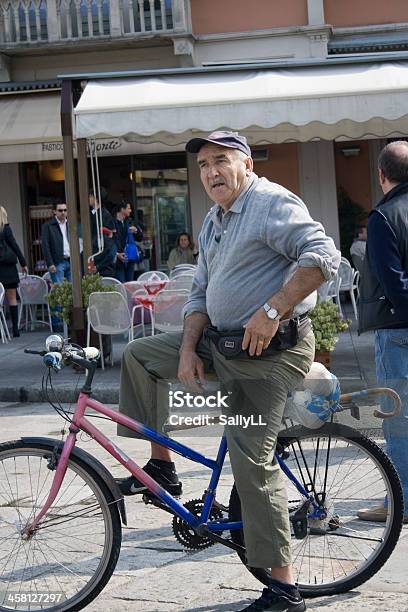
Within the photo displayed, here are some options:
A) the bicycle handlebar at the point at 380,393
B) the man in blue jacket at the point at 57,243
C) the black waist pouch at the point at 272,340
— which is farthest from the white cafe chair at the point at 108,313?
the black waist pouch at the point at 272,340

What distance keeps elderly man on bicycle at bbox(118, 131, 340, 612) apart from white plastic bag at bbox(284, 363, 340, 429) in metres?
0.10

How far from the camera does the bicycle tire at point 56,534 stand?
12.9ft

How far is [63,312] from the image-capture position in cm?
1145

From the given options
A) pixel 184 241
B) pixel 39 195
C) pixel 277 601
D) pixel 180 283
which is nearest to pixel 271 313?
pixel 277 601

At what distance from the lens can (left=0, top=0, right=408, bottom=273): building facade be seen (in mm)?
18266

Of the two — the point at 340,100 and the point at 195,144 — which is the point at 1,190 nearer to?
the point at 340,100

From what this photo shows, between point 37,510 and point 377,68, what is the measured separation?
8283mm

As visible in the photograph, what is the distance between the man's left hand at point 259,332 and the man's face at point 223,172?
47cm

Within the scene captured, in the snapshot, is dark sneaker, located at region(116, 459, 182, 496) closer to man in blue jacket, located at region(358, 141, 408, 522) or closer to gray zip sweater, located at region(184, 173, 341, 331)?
gray zip sweater, located at region(184, 173, 341, 331)

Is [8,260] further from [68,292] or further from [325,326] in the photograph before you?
[325,326]

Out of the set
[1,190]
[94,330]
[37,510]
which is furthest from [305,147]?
[37,510]

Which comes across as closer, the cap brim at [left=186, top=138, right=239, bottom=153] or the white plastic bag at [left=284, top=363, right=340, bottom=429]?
the cap brim at [left=186, top=138, right=239, bottom=153]

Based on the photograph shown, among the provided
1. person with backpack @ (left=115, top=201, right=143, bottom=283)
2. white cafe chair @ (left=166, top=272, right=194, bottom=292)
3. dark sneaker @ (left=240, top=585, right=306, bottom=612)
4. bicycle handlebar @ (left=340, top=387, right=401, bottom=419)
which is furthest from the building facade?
dark sneaker @ (left=240, top=585, right=306, bottom=612)

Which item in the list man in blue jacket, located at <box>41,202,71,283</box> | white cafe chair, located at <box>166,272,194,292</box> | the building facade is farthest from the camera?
the building facade
